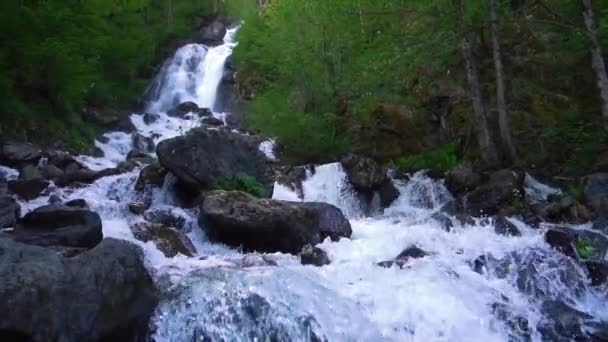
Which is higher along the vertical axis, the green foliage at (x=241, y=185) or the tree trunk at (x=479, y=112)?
the tree trunk at (x=479, y=112)

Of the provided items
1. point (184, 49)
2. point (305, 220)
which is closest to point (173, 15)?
point (184, 49)

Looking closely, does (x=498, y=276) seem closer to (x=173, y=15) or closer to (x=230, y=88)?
(x=230, y=88)

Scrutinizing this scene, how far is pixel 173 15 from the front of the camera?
38125 millimetres

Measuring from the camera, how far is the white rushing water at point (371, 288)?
6.89 m

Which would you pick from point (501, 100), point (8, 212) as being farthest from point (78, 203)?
point (501, 100)

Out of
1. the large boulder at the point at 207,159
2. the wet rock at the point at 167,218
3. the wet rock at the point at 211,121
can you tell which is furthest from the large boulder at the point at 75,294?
the wet rock at the point at 211,121

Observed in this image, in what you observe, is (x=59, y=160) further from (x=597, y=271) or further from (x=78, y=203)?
(x=597, y=271)

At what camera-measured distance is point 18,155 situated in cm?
1530

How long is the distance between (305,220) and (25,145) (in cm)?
1004

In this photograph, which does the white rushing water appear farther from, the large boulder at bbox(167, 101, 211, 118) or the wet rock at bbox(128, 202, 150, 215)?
the large boulder at bbox(167, 101, 211, 118)

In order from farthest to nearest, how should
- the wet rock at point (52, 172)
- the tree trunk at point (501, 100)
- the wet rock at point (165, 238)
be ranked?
the tree trunk at point (501, 100) → the wet rock at point (52, 172) → the wet rock at point (165, 238)

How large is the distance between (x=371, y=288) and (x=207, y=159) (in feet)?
21.1

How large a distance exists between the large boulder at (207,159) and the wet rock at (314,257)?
3.90 m

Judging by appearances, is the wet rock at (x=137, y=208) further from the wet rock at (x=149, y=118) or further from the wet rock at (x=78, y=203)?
the wet rock at (x=149, y=118)
